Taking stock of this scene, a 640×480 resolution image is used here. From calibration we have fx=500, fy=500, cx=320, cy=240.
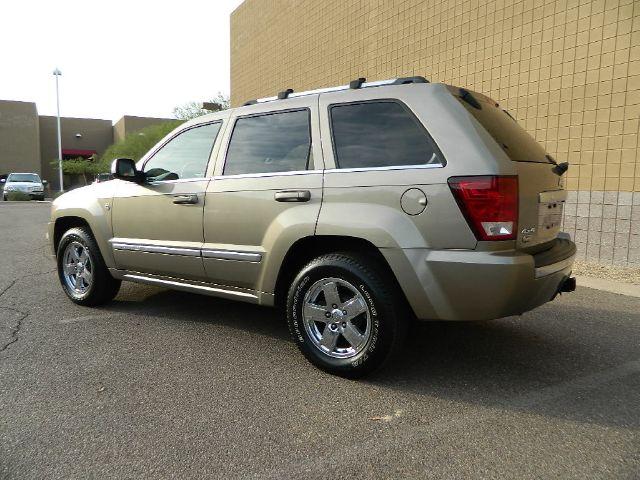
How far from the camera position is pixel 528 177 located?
9.91 feet

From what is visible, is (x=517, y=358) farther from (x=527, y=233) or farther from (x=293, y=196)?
(x=293, y=196)

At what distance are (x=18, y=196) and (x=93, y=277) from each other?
2662 centimetres

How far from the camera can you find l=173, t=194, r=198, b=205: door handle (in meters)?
4.02

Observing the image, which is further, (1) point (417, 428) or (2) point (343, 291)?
(2) point (343, 291)

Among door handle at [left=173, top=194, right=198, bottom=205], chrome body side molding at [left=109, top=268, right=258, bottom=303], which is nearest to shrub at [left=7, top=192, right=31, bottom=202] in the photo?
chrome body side molding at [left=109, top=268, right=258, bottom=303]

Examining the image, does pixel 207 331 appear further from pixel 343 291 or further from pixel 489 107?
pixel 489 107

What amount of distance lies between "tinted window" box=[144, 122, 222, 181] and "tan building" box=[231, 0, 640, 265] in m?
5.38

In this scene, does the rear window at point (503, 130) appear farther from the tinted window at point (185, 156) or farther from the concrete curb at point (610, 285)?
the concrete curb at point (610, 285)

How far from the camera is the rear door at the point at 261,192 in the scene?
3.46 m

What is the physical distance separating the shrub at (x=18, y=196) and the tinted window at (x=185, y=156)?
2708 centimetres

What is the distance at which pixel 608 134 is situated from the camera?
22.0 feet

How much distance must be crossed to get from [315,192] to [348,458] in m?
1.70

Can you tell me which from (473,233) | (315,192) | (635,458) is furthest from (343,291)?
(635,458)

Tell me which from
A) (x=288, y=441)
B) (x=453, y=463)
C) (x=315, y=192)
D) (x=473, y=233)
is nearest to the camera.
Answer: (x=453, y=463)
